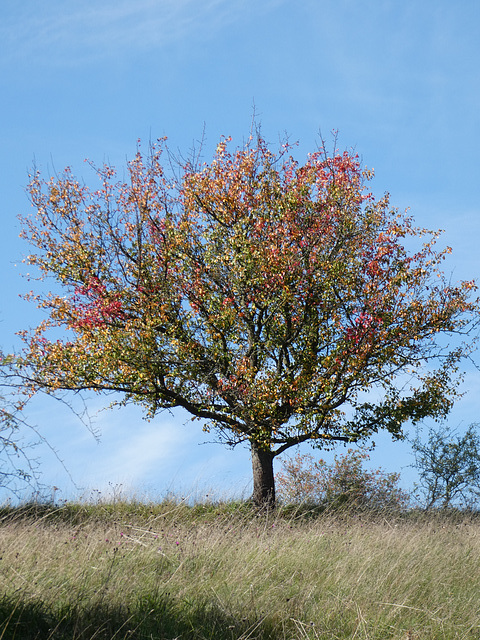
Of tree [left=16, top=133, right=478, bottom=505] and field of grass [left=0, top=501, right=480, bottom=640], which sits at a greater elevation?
tree [left=16, top=133, right=478, bottom=505]

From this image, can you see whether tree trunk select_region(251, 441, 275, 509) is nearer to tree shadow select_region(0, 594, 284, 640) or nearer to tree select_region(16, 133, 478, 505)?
tree select_region(16, 133, 478, 505)

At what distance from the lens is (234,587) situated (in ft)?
27.5

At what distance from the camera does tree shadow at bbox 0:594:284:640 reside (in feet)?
21.3

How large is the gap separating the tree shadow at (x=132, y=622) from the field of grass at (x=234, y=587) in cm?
1

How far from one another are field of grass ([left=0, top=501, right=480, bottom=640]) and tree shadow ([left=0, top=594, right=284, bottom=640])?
0.01 metres

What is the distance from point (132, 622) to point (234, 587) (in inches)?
76.1

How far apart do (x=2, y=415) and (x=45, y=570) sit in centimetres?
240

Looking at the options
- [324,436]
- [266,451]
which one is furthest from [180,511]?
[324,436]

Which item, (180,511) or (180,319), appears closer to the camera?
(180,511)

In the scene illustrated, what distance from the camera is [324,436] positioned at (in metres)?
17.1

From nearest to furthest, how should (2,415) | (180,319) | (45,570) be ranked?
(45,570) → (2,415) → (180,319)

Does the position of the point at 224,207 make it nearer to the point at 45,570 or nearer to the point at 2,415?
the point at 2,415

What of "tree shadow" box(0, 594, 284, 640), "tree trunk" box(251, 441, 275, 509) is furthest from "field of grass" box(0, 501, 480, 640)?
"tree trunk" box(251, 441, 275, 509)

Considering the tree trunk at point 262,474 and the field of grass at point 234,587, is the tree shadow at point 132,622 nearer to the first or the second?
the field of grass at point 234,587
